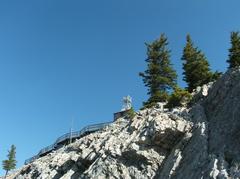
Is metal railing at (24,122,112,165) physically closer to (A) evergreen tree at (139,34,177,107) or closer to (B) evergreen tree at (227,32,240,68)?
(A) evergreen tree at (139,34,177,107)

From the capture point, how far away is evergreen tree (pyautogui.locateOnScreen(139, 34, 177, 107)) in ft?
152

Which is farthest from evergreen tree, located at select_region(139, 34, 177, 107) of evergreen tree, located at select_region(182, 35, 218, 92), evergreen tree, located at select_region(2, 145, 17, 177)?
evergreen tree, located at select_region(2, 145, 17, 177)

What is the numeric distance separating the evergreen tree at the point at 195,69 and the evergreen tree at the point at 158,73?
306cm

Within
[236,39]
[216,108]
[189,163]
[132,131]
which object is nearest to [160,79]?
[236,39]

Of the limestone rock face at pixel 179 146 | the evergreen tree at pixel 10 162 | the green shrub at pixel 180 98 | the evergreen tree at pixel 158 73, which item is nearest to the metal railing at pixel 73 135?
the evergreen tree at pixel 158 73

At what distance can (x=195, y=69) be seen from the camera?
46.5 meters

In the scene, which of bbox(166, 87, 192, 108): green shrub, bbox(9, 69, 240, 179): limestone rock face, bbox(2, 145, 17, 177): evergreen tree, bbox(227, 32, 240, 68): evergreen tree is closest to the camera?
bbox(9, 69, 240, 179): limestone rock face

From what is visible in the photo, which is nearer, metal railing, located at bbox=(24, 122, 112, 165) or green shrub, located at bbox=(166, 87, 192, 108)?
green shrub, located at bbox=(166, 87, 192, 108)

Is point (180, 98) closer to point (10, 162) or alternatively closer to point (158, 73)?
point (158, 73)

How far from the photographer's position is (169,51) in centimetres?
5316

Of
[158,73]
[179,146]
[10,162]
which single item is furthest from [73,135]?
[10,162]

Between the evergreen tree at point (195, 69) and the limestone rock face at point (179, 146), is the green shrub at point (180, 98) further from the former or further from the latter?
the evergreen tree at point (195, 69)

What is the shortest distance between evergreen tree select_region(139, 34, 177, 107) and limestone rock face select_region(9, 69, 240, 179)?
1417cm

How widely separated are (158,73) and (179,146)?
26048 mm
